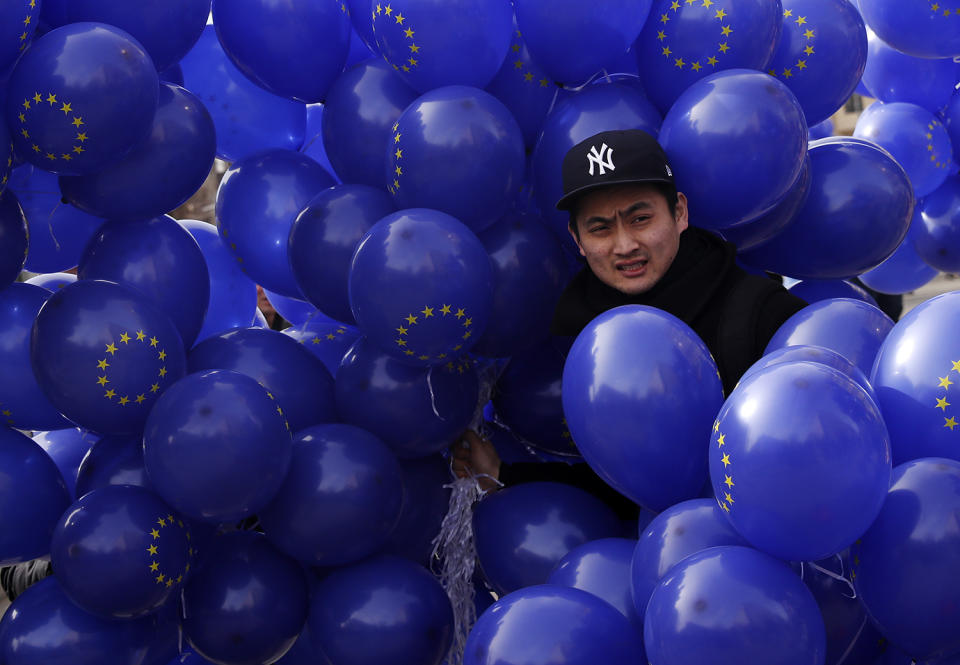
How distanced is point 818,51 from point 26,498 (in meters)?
2.51

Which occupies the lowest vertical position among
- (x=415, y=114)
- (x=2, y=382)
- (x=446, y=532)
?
(x=446, y=532)

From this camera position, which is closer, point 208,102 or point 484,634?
point 484,634

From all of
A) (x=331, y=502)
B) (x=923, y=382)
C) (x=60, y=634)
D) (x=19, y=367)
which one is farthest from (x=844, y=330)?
(x=19, y=367)

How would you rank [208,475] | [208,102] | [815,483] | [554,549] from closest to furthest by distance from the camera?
[815,483], [208,475], [554,549], [208,102]

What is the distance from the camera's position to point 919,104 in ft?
14.4

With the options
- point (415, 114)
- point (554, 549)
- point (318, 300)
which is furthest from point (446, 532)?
point (415, 114)

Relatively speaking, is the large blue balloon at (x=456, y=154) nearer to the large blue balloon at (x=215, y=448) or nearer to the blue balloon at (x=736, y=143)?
the blue balloon at (x=736, y=143)

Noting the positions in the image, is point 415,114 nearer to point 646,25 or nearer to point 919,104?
point 646,25

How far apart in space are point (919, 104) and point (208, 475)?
331 cm

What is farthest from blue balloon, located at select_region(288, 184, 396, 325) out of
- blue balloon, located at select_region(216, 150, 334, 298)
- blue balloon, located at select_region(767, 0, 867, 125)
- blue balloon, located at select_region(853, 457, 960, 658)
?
blue balloon, located at select_region(853, 457, 960, 658)

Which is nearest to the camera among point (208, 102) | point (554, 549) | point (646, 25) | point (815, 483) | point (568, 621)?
point (815, 483)

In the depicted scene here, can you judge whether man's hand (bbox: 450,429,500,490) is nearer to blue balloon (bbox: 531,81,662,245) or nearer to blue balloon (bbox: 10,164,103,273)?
blue balloon (bbox: 531,81,662,245)

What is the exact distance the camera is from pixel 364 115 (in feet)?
10.3

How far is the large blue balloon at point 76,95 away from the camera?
2.60 metres
